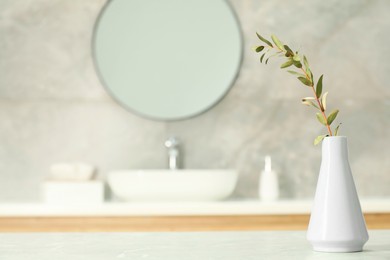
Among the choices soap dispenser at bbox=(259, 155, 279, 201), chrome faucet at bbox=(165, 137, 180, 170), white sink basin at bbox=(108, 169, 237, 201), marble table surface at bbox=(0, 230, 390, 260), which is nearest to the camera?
marble table surface at bbox=(0, 230, 390, 260)

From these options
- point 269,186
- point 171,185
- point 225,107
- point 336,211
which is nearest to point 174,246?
point 336,211

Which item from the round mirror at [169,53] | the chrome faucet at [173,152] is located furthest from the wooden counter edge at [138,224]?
the round mirror at [169,53]

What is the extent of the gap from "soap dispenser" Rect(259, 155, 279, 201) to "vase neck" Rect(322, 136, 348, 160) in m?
1.96

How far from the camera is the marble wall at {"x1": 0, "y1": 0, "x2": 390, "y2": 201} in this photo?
3268mm

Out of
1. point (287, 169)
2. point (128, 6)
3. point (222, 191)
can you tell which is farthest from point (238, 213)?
point (128, 6)

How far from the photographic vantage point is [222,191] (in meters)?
2.88

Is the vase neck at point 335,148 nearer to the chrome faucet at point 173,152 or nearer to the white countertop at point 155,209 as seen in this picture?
the white countertop at point 155,209

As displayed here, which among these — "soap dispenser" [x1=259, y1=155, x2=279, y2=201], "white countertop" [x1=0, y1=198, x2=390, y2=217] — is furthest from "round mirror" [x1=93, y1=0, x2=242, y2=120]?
"white countertop" [x1=0, y1=198, x2=390, y2=217]

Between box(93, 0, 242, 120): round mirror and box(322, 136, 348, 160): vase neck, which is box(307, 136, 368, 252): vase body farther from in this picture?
box(93, 0, 242, 120): round mirror

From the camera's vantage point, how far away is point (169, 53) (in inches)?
131

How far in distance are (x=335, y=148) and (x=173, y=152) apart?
6.89 feet

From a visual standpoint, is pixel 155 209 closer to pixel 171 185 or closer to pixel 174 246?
pixel 171 185

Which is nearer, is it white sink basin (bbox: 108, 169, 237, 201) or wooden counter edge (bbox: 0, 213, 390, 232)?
wooden counter edge (bbox: 0, 213, 390, 232)

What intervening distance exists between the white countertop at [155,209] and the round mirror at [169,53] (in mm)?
734
